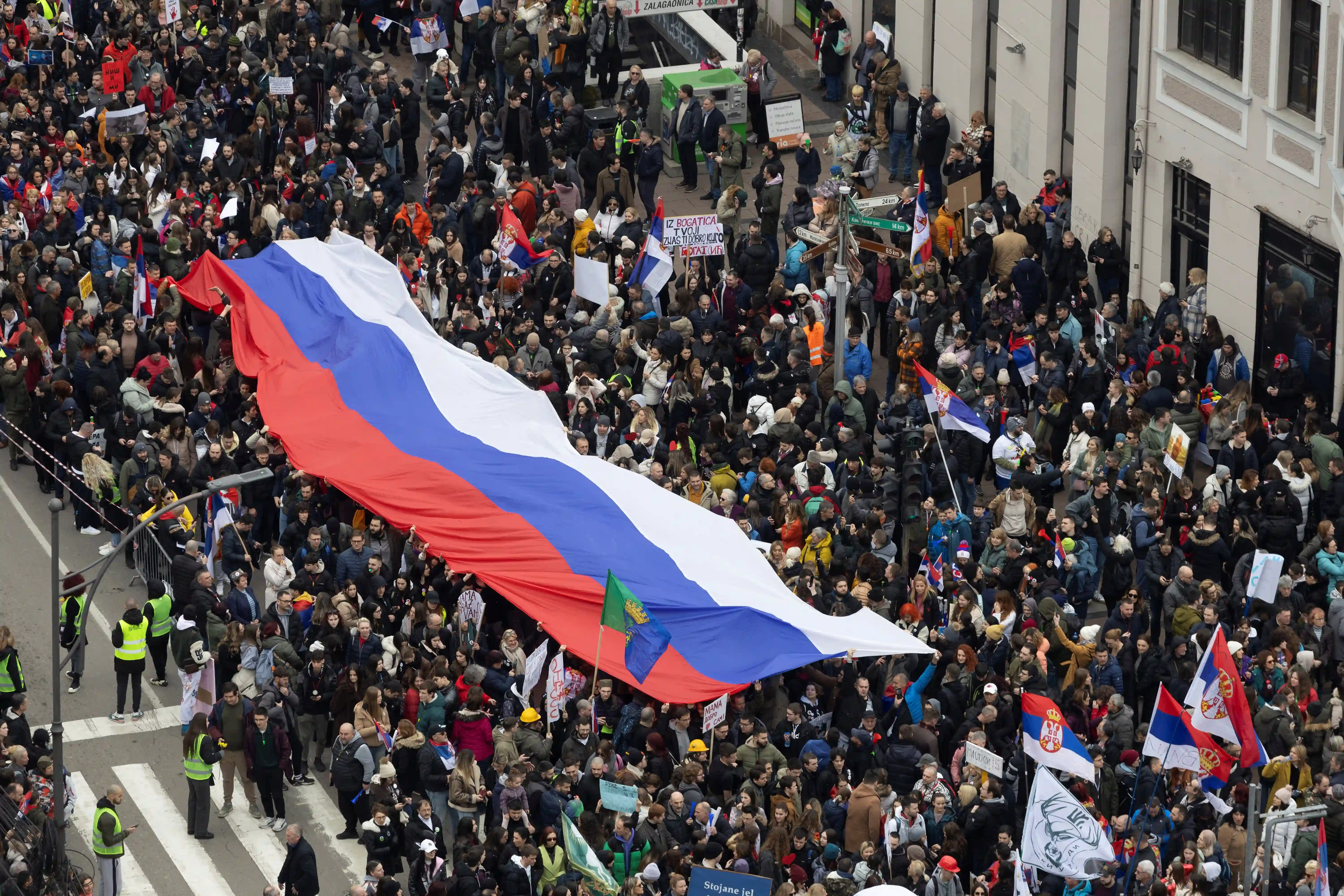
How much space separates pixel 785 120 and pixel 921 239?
637cm

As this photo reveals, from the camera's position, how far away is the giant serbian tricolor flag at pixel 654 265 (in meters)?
35.8

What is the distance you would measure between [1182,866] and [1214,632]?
3.07 m

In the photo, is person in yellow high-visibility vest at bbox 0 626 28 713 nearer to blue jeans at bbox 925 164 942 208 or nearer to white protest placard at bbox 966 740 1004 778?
white protest placard at bbox 966 740 1004 778

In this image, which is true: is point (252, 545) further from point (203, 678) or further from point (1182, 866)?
point (1182, 866)

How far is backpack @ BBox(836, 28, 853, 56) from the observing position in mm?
45375

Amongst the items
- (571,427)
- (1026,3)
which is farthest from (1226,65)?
(571,427)

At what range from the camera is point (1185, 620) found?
28578 mm

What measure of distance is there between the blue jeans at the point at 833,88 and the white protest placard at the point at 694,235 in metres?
10.3

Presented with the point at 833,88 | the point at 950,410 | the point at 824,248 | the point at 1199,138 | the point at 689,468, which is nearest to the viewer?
the point at 689,468

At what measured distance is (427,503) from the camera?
31188 millimetres

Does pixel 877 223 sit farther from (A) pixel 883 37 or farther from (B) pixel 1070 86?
(A) pixel 883 37

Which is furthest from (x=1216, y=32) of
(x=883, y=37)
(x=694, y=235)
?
(x=883, y=37)

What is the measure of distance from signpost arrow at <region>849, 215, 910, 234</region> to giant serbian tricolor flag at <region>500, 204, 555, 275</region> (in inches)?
191

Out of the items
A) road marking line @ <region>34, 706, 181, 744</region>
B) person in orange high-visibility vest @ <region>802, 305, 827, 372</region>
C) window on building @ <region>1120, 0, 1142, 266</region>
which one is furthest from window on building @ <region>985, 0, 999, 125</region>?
road marking line @ <region>34, 706, 181, 744</region>
